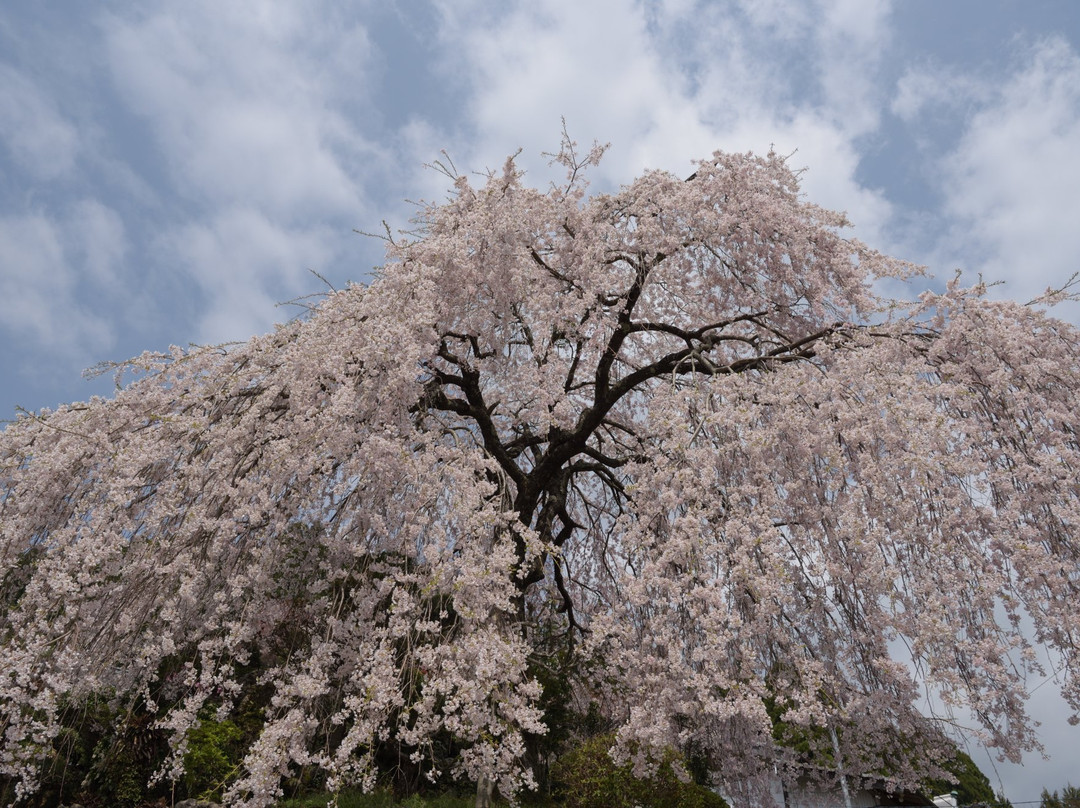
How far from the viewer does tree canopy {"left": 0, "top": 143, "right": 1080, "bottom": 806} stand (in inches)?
209

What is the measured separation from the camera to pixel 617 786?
816 cm

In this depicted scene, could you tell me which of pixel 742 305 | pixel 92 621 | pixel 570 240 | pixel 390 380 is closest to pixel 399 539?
pixel 390 380

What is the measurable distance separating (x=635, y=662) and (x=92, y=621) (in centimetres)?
475

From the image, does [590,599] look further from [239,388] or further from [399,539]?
[239,388]

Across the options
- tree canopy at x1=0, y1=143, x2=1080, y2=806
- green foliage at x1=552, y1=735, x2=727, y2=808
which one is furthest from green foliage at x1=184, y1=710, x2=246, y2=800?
green foliage at x1=552, y1=735, x2=727, y2=808

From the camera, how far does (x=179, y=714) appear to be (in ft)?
18.5

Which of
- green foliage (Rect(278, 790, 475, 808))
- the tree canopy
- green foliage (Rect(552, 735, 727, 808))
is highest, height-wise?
the tree canopy

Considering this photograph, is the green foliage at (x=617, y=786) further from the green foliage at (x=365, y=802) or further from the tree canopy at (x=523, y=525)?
the green foliage at (x=365, y=802)

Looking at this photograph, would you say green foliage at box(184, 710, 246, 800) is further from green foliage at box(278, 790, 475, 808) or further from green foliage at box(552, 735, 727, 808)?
green foliage at box(552, 735, 727, 808)

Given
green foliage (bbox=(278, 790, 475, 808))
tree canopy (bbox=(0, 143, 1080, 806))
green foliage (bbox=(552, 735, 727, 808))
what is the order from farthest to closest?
green foliage (bbox=(552, 735, 727, 808)), green foliage (bbox=(278, 790, 475, 808)), tree canopy (bbox=(0, 143, 1080, 806))

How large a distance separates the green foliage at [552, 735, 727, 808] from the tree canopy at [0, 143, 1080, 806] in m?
0.47

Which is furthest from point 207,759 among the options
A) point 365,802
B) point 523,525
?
point 523,525

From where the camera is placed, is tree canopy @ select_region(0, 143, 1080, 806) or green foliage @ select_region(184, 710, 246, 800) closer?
tree canopy @ select_region(0, 143, 1080, 806)

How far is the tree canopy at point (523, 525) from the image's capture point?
17.4ft
